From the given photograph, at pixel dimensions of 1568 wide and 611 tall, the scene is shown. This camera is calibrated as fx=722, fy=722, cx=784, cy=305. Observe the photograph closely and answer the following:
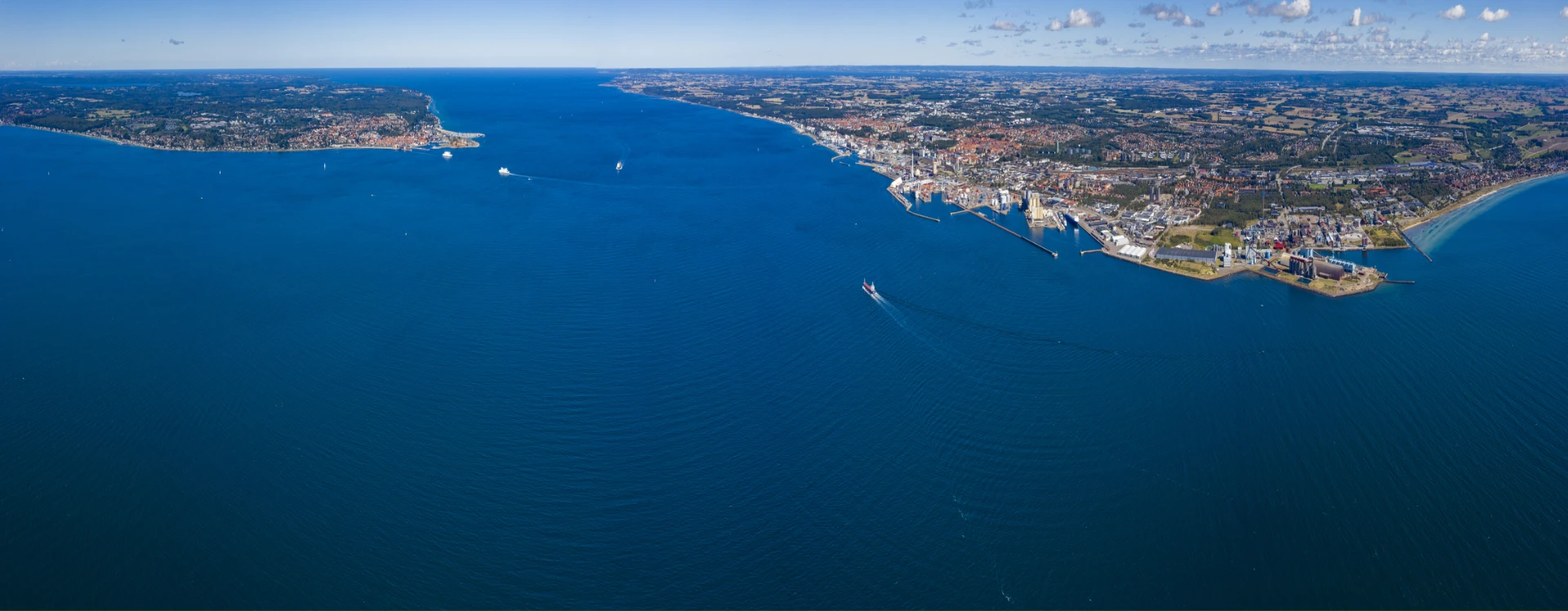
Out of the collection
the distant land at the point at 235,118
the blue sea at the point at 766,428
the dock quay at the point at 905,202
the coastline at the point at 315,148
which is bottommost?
the blue sea at the point at 766,428

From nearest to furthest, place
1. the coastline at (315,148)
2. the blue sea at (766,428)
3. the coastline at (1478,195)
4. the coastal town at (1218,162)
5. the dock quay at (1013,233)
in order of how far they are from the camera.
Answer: the blue sea at (766,428), the dock quay at (1013,233), the coastal town at (1218,162), the coastline at (1478,195), the coastline at (315,148)

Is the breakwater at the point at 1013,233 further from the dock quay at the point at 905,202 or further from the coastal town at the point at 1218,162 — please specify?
the dock quay at the point at 905,202

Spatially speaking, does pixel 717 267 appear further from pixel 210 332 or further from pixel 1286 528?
pixel 1286 528

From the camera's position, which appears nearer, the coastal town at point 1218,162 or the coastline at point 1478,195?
the coastal town at point 1218,162

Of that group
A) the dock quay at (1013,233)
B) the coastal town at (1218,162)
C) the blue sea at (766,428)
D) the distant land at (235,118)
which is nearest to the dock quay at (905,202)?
the coastal town at (1218,162)

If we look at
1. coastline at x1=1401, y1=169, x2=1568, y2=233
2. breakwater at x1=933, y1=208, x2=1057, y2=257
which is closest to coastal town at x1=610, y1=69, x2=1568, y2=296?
coastline at x1=1401, y1=169, x2=1568, y2=233

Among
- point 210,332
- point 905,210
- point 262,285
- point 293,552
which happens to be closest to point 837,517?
point 293,552

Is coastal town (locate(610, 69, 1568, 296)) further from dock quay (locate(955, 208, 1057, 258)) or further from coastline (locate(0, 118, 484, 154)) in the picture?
coastline (locate(0, 118, 484, 154))
